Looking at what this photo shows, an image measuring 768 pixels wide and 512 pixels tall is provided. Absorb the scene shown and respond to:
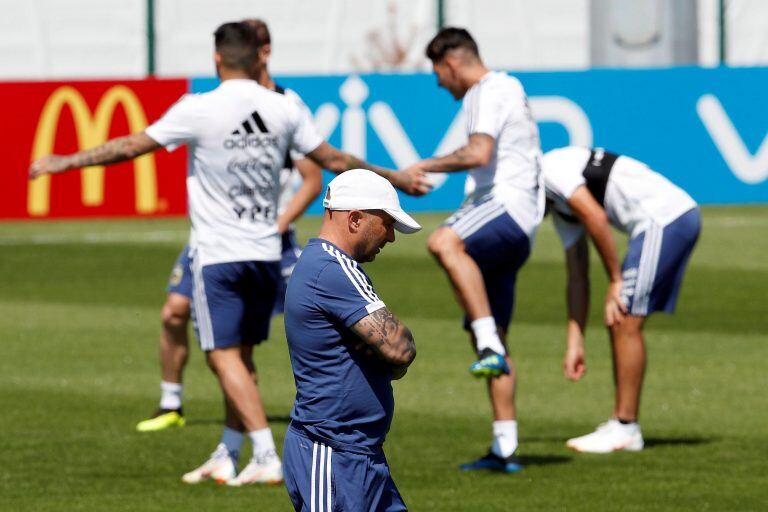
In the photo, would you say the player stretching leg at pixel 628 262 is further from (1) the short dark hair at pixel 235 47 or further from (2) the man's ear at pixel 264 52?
(1) the short dark hair at pixel 235 47

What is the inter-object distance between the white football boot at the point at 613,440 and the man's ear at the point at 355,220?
439 cm

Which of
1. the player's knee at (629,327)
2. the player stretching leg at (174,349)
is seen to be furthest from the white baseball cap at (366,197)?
the player stretching leg at (174,349)

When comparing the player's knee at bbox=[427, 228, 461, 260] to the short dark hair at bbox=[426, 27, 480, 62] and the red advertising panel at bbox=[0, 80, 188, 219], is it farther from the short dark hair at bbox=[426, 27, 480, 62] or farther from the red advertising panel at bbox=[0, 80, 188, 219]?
the red advertising panel at bbox=[0, 80, 188, 219]

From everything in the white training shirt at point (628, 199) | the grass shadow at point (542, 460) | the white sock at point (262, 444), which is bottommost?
the grass shadow at point (542, 460)

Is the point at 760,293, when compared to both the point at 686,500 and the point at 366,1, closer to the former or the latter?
the point at 686,500

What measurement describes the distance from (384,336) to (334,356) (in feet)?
Result: 0.72

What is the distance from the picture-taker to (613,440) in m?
9.94

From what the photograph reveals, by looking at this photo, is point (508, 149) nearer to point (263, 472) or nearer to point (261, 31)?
point (261, 31)

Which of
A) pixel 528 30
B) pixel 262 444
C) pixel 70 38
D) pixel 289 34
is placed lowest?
pixel 70 38

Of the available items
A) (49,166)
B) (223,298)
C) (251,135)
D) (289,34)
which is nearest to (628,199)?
(251,135)

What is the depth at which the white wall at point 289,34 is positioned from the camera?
154 ft

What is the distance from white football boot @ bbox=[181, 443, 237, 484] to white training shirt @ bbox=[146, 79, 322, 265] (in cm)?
103

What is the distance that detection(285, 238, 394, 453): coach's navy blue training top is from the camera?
5.82m

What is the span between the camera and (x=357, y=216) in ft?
19.3
